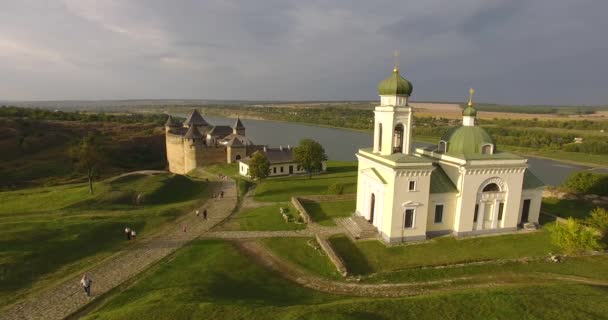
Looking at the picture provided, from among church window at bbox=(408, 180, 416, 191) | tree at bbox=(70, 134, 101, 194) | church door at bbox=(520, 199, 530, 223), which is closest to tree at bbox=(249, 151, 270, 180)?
tree at bbox=(70, 134, 101, 194)

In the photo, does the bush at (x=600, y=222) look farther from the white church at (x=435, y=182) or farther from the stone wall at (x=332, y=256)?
the stone wall at (x=332, y=256)

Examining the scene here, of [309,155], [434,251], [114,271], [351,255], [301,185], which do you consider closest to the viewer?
[114,271]

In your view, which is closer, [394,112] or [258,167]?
[394,112]

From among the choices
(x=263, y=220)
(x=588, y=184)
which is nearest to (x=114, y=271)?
(x=263, y=220)

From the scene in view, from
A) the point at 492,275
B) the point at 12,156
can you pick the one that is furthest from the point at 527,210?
the point at 12,156

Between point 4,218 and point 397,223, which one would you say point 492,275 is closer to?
point 397,223

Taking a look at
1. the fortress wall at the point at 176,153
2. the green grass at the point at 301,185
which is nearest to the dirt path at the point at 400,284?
the green grass at the point at 301,185

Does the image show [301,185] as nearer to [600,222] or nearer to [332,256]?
[332,256]
